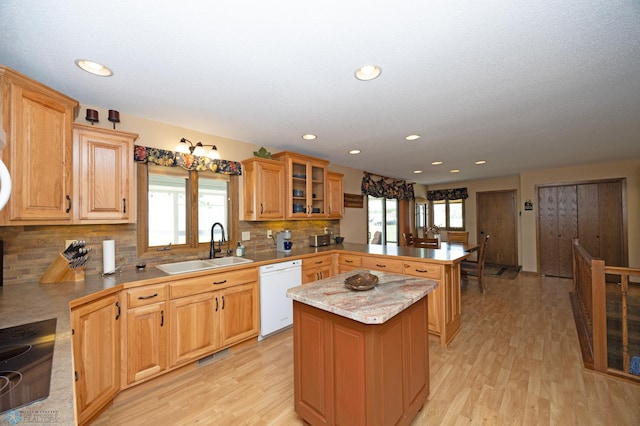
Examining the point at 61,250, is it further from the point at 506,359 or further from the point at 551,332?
the point at 551,332

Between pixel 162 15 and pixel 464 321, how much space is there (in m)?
4.07

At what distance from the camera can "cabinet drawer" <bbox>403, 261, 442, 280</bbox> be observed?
9.09 feet

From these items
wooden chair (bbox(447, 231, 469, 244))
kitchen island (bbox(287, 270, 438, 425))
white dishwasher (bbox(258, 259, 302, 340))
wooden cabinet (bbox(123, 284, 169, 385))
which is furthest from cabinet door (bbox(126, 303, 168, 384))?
wooden chair (bbox(447, 231, 469, 244))

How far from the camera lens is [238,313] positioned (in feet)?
8.56

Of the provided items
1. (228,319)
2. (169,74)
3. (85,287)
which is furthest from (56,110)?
(228,319)

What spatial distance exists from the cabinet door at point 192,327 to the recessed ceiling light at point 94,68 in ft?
5.76

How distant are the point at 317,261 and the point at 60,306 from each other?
246 centimetres

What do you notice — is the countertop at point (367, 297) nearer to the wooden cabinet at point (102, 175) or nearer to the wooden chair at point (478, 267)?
the wooden cabinet at point (102, 175)

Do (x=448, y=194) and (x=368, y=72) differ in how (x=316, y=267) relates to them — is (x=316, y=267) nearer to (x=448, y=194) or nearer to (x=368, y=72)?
(x=368, y=72)

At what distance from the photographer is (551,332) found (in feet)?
9.76

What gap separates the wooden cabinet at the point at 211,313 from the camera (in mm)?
2219

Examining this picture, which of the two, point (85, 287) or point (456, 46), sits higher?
point (456, 46)

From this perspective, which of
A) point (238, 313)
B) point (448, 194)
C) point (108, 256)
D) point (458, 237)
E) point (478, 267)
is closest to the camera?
point (108, 256)

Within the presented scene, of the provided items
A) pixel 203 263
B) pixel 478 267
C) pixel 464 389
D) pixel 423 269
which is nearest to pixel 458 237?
pixel 478 267
